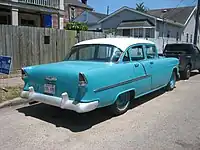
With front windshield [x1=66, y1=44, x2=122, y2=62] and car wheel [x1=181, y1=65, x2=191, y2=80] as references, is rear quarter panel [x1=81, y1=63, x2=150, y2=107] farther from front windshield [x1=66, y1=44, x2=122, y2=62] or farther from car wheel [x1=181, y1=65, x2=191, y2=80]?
car wheel [x1=181, y1=65, x2=191, y2=80]

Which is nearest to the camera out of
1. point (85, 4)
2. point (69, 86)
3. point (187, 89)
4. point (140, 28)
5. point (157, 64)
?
point (69, 86)

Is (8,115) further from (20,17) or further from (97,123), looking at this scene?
(20,17)

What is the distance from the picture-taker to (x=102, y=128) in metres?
4.84

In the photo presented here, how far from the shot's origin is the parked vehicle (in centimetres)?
1109

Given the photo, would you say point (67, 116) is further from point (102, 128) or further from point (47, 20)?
point (47, 20)

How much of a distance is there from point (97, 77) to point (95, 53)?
1.38 metres

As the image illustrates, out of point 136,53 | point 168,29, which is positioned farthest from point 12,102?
point 168,29

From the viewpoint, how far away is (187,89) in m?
9.08

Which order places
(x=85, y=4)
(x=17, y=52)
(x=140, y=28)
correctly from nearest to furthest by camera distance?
1. (x=17, y=52)
2. (x=140, y=28)
3. (x=85, y=4)

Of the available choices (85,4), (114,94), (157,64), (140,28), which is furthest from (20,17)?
(85,4)

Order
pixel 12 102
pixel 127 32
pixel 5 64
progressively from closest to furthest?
pixel 12 102 → pixel 5 64 → pixel 127 32

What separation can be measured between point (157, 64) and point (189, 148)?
3394 mm

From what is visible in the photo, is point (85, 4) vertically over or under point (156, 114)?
over

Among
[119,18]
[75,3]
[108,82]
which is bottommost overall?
[108,82]
